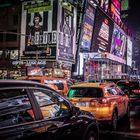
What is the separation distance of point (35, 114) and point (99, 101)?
21.2 ft

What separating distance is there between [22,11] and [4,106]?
66613mm

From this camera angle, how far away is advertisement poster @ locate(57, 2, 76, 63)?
6192 centimetres

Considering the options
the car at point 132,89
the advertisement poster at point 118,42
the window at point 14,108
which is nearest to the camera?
the window at point 14,108

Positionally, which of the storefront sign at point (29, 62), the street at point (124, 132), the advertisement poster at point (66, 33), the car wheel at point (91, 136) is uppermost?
the advertisement poster at point (66, 33)

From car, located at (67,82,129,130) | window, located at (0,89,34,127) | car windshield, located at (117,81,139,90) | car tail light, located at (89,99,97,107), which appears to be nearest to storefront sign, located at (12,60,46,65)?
car windshield, located at (117,81,139,90)

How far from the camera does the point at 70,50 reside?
6481cm

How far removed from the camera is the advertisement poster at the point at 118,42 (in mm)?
98738

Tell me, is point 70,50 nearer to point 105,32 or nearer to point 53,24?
point 53,24

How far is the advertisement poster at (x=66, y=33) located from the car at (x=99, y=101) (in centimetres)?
4894

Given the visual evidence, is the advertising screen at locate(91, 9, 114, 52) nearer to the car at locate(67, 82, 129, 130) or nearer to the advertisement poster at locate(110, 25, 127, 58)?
the advertisement poster at locate(110, 25, 127, 58)

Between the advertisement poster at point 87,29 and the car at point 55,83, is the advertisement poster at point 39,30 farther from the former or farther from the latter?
the car at point 55,83

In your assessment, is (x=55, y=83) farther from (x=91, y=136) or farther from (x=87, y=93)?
(x=91, y=136)

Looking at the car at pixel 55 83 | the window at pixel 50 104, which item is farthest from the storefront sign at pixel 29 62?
the window at pixel 50 104

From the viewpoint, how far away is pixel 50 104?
559 cm
